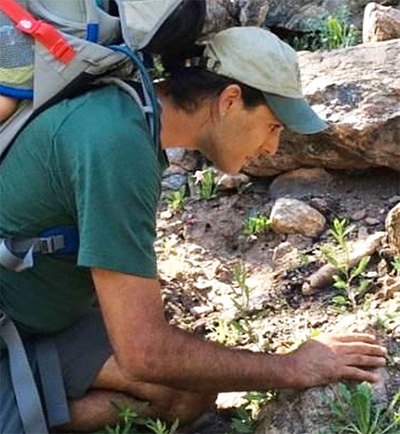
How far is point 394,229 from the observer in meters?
3.91

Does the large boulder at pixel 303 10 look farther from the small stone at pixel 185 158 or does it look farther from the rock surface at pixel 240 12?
the small stone at pixel 185 158

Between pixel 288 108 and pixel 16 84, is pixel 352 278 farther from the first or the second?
pixel 16 84

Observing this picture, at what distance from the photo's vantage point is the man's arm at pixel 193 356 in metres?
2.86

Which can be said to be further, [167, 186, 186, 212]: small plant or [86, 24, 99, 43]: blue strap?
[167, 186, 186, 212]: small plant

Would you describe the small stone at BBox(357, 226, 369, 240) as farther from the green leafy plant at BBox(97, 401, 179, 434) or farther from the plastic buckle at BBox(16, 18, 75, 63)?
the plastic buckle at BBox(16, 18, 75, 63)

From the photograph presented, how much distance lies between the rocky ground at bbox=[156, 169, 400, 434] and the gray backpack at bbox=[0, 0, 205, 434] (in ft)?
3.11

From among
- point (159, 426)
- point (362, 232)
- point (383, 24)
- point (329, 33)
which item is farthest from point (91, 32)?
point (329, 33)

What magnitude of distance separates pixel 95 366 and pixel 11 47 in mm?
1113

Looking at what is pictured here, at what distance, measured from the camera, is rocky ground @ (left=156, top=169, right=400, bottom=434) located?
3.49 meters

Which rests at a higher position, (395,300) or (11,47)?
(11,47)

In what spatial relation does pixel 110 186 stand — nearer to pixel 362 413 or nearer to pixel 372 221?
pixel 362 413

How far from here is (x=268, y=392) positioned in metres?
3.25

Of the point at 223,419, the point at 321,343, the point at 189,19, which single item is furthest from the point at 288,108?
the point at 223,419

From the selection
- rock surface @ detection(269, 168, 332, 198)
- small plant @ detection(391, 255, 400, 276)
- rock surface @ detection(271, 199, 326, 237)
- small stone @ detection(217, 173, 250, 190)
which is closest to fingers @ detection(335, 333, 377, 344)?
small plant @ detection(391, 255, 400, 276)
